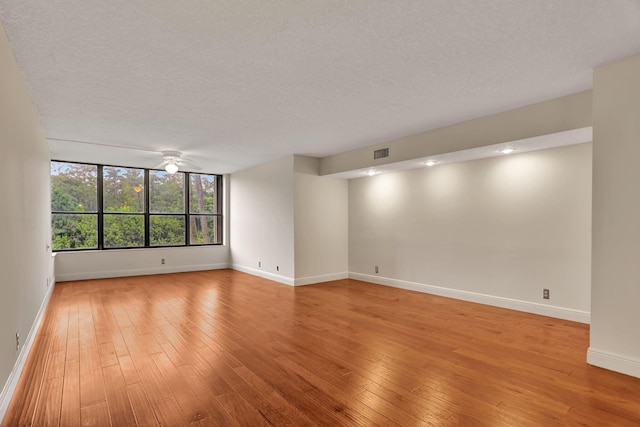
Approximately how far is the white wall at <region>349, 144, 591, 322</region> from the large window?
4.33m

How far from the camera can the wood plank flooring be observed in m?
2.03

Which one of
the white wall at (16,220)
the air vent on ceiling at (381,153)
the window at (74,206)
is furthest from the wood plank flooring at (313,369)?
the window at (74,206)

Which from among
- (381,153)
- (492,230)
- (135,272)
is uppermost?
(381,153)

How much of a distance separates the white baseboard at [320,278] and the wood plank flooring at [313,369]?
147 centimetres

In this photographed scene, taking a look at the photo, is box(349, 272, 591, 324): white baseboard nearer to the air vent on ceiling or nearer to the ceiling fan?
the air vent on ceiling

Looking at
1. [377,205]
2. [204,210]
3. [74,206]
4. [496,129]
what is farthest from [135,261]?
[496,129]

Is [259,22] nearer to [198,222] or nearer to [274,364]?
[274,364]

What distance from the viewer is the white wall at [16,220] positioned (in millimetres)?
2178

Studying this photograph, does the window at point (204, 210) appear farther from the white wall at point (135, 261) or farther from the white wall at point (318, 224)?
the white wall at point (318, 224)

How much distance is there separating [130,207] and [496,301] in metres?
7.45

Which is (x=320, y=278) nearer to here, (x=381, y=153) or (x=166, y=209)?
(x=381, y=153)

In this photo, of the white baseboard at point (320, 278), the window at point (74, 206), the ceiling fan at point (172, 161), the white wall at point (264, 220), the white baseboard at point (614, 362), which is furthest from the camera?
the window at point (74, 206)

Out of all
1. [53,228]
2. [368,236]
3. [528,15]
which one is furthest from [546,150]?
[53,228]

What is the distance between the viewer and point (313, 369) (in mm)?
2664
